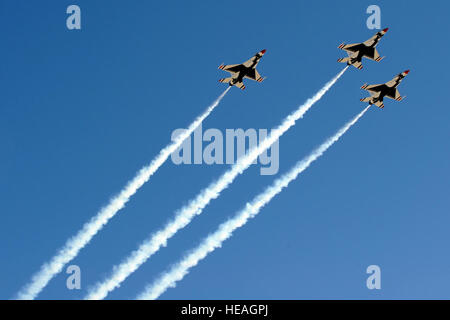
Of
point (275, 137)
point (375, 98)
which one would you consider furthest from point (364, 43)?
point (275, 137)

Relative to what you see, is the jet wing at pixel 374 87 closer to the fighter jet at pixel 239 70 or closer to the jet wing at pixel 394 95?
the jet wing at pixel 394 95

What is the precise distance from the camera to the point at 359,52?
112188 mm

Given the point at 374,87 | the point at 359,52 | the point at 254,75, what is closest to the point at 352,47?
the point at 359,52

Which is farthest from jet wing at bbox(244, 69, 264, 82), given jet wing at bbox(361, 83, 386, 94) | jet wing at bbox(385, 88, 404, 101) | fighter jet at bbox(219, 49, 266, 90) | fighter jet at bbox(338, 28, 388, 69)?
jet wing at bbox(385, 88, 404, 101)

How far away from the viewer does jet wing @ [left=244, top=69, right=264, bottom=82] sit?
11231 cm

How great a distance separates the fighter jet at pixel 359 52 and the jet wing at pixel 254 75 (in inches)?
444

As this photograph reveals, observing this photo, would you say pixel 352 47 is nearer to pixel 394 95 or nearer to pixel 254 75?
pixel 394 95

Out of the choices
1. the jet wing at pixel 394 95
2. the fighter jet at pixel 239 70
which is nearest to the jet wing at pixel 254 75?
the fighter jet at pixel 239 70

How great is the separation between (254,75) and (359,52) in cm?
1481

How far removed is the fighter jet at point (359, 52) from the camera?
112062 millimetres
